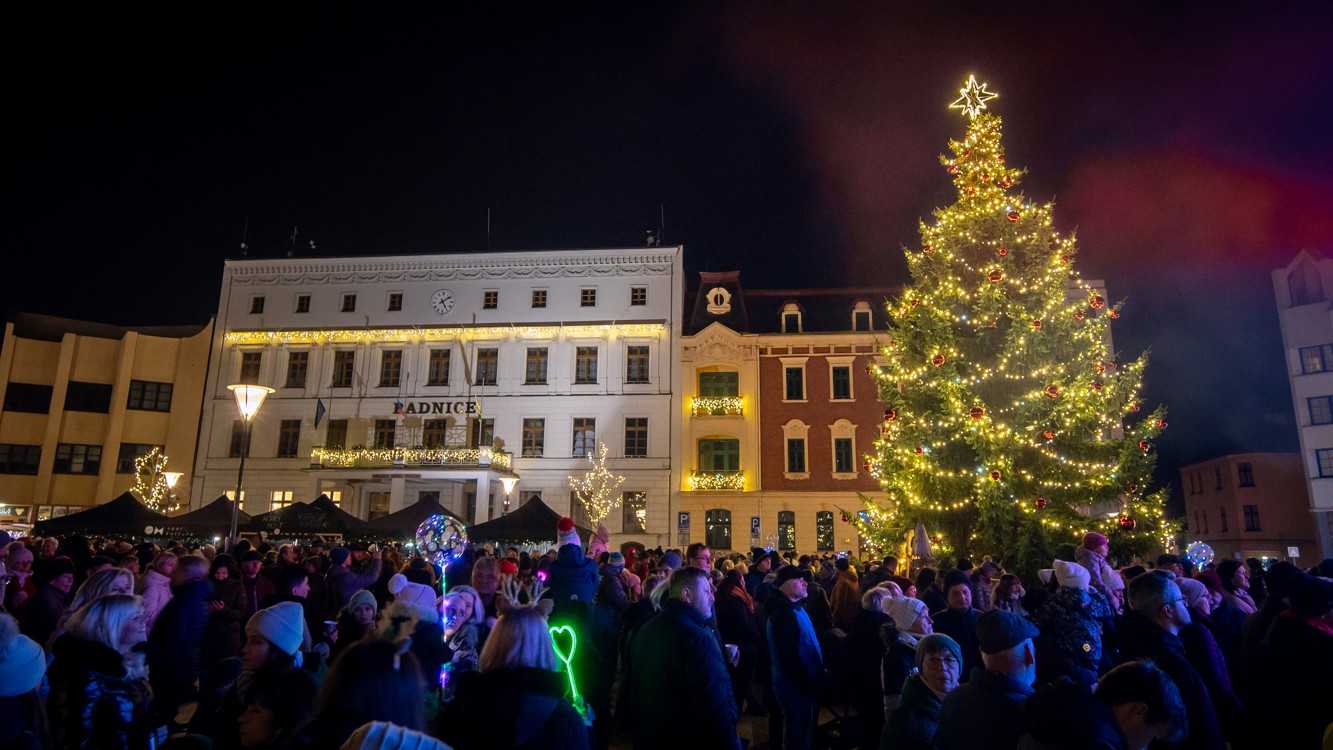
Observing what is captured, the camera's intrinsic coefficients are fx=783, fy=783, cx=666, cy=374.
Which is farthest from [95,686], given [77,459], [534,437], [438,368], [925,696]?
[77,459]

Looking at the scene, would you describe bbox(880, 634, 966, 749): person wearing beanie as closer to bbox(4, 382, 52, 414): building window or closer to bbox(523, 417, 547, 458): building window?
bbox(523, 417, 547, 458): building window

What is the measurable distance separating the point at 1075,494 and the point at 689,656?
15.6 meters

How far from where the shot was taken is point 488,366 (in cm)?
3634

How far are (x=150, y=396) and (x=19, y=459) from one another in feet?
19.2

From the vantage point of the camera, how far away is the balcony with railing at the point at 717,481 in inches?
1328

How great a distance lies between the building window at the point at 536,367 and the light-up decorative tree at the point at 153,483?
1586cm

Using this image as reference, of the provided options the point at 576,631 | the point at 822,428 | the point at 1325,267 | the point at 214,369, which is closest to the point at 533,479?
the point at 822,428

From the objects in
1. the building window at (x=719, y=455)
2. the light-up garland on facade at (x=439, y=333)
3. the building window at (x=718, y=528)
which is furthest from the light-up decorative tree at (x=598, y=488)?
the light-up garland on facade at (x=439, y=333)

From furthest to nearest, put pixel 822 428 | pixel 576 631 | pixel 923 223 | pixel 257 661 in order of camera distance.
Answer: pixel 822 428, pixel 923 223, pixel 576 631, pixel 257 661

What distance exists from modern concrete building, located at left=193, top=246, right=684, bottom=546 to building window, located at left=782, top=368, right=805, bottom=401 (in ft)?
16.5

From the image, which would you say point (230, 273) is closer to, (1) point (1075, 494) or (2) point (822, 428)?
(2) point (822, 428)

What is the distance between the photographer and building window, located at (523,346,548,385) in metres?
35.9

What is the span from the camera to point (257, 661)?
3.82 meters

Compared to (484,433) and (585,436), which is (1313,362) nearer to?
(585,436)
